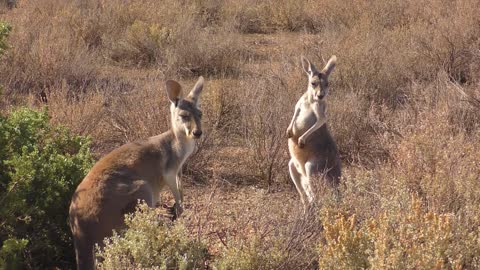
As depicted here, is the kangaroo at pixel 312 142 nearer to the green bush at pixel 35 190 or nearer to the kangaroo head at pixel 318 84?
the kangaroo head at pixel 318 84

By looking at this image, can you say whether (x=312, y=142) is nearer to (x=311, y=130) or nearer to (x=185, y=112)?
(x=311, y=130)

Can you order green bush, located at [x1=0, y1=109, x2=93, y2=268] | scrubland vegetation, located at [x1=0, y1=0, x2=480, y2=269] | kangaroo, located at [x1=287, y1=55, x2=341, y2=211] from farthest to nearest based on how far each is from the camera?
1. kangaroo, located at [x1=287, y1=55, x2=341, y2=211]
2. green bush, located at [x1=0, y1=109, x2=93, y2=268]
3. scrubland vegetation, located at [x1=0, y1=0, x2=480, y2=269]

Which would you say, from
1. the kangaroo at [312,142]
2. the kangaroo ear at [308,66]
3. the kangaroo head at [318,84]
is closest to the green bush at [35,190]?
the kangaroo at [312,142]

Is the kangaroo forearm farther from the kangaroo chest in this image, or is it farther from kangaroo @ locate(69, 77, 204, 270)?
kangaroo @ locate(69, 77, 204, 270)

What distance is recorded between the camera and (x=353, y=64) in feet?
32.7

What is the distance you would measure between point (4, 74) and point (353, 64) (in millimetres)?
4895

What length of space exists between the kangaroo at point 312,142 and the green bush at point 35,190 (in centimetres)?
197

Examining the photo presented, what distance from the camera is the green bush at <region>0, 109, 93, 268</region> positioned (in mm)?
5055

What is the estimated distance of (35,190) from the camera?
534 centimetres

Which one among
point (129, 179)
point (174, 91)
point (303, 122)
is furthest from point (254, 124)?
point (129, 179)

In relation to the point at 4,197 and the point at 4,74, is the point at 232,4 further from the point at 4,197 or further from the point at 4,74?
the point at 4,197

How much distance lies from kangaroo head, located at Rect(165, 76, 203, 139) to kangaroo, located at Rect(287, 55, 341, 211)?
3.68ft

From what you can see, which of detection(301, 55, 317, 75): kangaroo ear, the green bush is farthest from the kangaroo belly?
the green bush

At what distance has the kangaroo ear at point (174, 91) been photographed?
602cm
